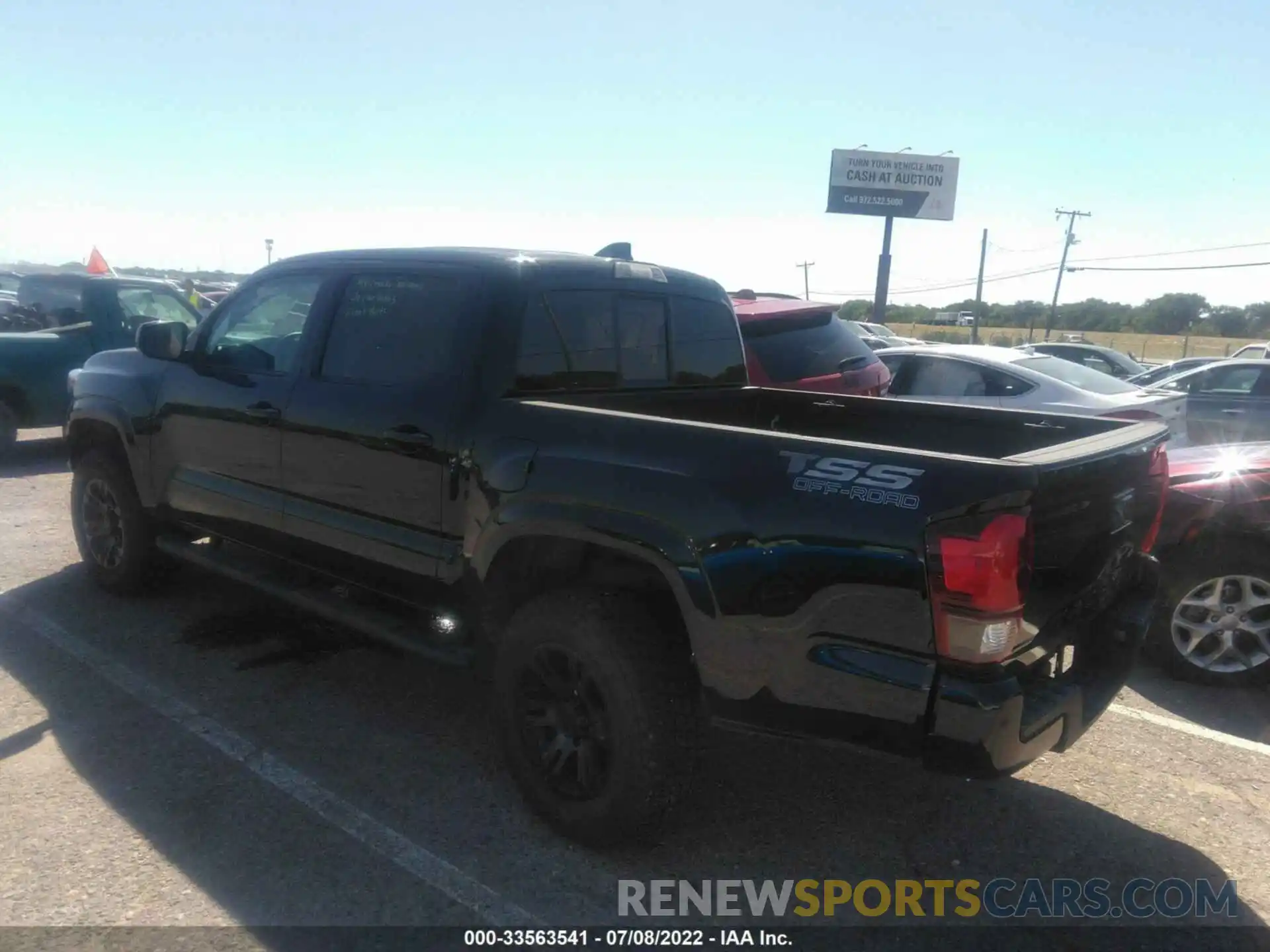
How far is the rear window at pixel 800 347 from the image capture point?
699cm

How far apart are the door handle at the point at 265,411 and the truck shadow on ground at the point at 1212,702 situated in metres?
4.19

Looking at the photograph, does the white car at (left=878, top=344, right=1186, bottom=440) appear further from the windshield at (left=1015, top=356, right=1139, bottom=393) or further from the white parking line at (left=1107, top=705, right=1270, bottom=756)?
the white parking line at (left=1107, top=705, right=1270, bottom=756)

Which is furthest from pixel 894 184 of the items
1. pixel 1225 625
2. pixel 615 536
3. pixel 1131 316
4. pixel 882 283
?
pixel 1131 316

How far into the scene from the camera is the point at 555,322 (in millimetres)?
3678

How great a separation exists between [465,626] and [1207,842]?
8.90ft

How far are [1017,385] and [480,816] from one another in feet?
21.5

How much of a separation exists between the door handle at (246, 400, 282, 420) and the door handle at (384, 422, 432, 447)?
78 centimetres

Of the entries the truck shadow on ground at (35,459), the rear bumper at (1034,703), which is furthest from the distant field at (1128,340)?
the rear bumper at (1034,703)

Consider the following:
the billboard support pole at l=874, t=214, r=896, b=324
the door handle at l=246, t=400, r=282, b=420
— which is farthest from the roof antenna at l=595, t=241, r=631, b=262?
the billboard support pole at l=874, t=214, r=896, b=324

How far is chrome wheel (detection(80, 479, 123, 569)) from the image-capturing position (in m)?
5.39

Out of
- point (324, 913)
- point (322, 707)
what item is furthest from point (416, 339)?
point (324, 913)

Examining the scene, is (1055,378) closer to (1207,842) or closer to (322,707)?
(1207,842)

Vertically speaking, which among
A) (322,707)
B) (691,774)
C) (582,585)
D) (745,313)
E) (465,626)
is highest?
(745,313)

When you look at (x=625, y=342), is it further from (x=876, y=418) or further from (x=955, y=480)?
(x=955, y=480)
